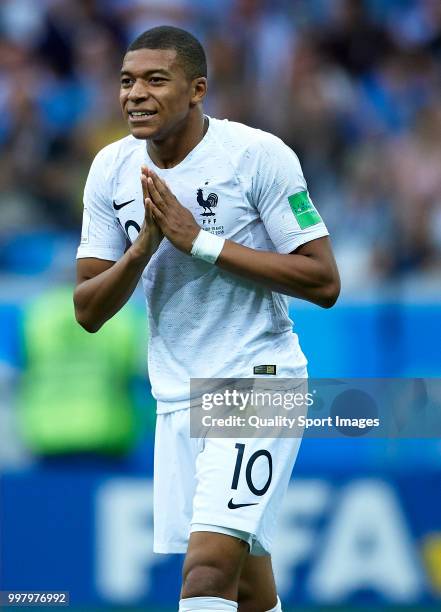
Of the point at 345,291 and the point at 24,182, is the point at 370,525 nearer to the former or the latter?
the point at 345,291

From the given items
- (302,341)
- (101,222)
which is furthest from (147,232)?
(302,341)

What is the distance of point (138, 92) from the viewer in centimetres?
429

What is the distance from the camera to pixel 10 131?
9.14 metres

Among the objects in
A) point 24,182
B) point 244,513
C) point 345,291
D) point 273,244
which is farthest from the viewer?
point 24,182

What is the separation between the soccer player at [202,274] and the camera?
427 cm

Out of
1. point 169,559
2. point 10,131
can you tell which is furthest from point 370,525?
point 10,131

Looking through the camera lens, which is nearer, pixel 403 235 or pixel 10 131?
pixel 403 235

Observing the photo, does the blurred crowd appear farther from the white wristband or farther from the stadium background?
the white wristband

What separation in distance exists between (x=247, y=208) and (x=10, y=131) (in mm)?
5039

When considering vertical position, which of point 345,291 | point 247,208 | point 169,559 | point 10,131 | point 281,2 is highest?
point 281,2

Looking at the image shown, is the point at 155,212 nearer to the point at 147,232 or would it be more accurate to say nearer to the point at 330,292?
the point at 147,232

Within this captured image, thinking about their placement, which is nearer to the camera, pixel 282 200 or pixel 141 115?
pixel 141 115

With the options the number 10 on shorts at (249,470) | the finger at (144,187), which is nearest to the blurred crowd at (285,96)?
the number 10 on shorts at (249,470)

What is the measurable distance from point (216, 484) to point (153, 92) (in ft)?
4.46
